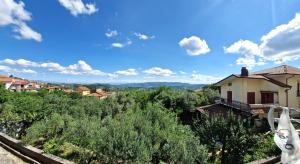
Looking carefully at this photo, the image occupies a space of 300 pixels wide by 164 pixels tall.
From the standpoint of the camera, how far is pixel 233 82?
25.5 metres

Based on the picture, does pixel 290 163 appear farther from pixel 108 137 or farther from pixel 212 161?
pixel 212 161

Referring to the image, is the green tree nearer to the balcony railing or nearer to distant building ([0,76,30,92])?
the balcony railing

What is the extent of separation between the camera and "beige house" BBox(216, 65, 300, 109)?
23.3 m

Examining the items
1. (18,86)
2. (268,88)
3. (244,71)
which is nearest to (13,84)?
(18,86)

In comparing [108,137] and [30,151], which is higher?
[108,137]

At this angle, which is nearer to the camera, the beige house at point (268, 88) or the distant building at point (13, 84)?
the beige house at point (268, 88)

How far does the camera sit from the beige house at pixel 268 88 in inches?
918

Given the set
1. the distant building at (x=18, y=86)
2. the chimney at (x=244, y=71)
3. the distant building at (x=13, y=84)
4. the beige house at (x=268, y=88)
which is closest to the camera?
the beige house at (x=268, y=88)

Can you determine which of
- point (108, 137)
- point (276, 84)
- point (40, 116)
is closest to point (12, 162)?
point (108, 137)

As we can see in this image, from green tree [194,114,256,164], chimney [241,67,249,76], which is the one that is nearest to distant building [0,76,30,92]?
chimney [241,67,249,76]

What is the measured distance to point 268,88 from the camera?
78.4ft

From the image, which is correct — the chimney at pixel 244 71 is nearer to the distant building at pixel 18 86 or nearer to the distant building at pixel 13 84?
the distant building at pixel 13 84

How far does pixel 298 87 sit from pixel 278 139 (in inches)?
960

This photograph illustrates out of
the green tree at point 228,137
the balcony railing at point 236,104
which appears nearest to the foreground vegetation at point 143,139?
the green tree at point 228,137
